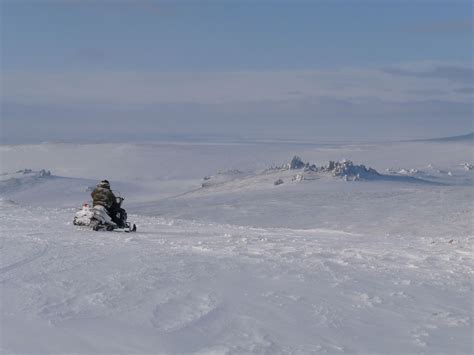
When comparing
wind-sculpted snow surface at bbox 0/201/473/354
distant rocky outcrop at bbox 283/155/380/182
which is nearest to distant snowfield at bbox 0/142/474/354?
wind-sculpted snow surface at bbox 0/201/473/354

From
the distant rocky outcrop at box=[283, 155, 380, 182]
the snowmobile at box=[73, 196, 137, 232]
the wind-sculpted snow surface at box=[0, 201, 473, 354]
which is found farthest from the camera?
the distant rocky outcrop at box=[283, 155, 380, 182]

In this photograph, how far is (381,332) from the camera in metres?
7.29

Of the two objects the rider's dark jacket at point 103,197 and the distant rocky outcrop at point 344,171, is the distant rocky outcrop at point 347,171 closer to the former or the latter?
the distant rocky outcrop at point 344,171

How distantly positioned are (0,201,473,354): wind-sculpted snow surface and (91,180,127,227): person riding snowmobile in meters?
2.31

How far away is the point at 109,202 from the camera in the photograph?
15.2 meters

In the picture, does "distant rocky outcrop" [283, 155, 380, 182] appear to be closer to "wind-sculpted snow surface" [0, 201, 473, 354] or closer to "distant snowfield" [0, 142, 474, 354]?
"distant snowfield" [0, 142, 474, 354]

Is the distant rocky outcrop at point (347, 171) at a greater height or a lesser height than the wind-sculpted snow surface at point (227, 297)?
greater

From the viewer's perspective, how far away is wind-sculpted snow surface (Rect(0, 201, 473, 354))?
21.9ft

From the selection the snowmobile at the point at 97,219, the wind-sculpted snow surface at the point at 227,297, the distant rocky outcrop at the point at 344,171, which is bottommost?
the wind-sculpted snow surface at the point at 227,297

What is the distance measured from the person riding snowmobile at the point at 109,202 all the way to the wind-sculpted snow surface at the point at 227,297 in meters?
2.31

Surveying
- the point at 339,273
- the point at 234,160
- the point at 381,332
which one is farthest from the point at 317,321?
the point at 234,160

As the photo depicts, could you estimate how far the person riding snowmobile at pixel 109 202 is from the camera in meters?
15.1

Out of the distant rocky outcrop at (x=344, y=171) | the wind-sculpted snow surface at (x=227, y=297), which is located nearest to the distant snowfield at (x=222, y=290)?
the wind-sculpted snow surface at (x=227, y=297)

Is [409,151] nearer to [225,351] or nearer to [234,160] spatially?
[234,160]
